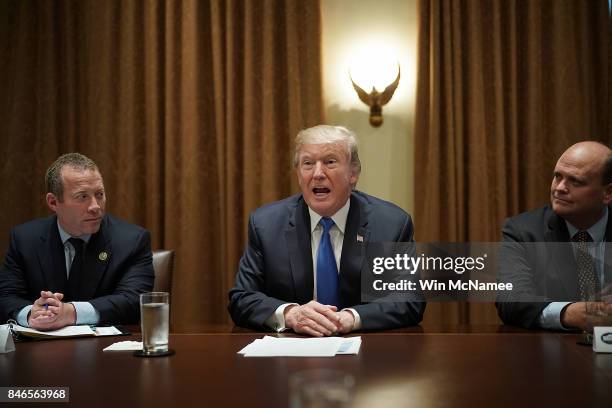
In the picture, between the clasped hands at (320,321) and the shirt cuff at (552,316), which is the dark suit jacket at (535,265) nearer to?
the shirt cuff at (552,316)

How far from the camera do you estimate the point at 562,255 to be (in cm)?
256

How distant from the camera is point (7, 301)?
→ 8.19 feet

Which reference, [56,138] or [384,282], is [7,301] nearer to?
[384,282]

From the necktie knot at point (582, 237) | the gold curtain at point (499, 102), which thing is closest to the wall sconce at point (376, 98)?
the gold curtain at point (499, 102)

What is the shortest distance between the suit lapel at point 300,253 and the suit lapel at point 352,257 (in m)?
0.14

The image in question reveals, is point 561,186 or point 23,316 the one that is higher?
point 561,186

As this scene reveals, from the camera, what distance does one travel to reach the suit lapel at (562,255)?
7.91 feet

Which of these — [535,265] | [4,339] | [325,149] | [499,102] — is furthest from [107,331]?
[499,102]

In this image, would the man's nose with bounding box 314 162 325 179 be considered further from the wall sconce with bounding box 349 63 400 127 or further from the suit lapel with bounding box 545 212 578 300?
the wall sconce with bounding box 349 63 400 127

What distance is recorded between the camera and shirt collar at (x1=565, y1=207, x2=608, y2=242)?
2.62 m

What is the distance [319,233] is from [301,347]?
0.98 m

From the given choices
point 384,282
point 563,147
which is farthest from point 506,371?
point 563,147

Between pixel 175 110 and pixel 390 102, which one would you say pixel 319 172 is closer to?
pixel 390 102

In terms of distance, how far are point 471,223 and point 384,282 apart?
1535 mm
